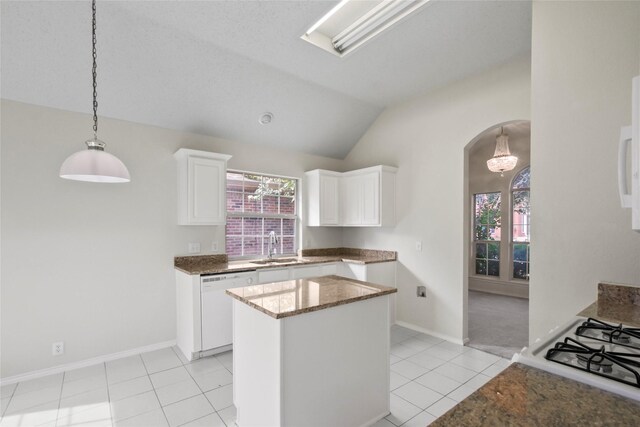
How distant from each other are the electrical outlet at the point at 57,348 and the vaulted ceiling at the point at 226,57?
7.44 ft

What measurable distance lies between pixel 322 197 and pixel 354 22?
2.39 m

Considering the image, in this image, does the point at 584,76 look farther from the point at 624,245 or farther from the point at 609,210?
the point at 624,245

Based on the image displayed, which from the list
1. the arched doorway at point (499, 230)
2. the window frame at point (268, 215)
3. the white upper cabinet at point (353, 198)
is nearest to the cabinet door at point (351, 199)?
the white upper cabinet at point (353, 198)

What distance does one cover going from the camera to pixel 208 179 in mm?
3477

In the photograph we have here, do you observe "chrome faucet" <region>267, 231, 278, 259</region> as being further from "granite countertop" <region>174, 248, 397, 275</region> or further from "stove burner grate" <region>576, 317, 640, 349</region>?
"stove burner grate" <region>576, 317, 640, 349</region>

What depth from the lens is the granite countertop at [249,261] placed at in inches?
131

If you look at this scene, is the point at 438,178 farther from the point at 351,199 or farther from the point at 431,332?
the point at 431,332

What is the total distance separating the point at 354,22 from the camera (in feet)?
8.87

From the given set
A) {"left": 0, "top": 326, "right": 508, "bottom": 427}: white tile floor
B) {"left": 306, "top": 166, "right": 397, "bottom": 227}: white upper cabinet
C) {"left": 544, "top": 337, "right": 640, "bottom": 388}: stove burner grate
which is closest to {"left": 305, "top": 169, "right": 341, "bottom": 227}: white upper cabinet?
{"left": 306, "top": 166, "right": 397, "bottom": 227}: white upper cabinet

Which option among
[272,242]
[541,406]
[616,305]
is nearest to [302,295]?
[541,406]

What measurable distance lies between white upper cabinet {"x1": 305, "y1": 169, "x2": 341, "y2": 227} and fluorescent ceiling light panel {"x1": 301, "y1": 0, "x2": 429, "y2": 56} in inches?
74.0

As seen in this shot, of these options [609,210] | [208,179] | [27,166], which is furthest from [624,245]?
[27,166]

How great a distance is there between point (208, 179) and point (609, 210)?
11.3ft

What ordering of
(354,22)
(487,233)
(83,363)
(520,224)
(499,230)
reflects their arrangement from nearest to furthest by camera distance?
1. (354,22)
2. (83,363)
3. (520,224)
4. (499,230)
5. (487,233)
